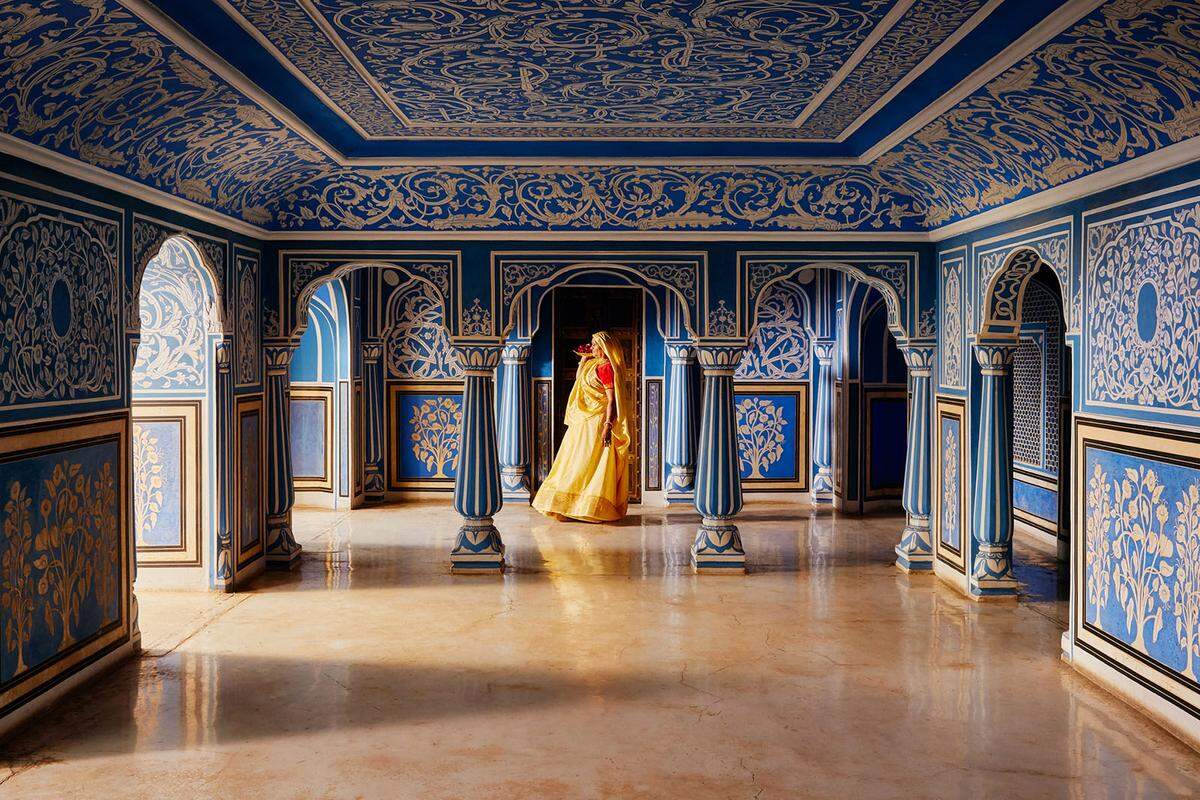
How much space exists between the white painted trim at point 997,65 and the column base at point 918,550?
3135 mm

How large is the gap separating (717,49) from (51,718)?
463cm

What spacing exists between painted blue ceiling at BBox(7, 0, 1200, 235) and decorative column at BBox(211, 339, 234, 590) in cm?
112

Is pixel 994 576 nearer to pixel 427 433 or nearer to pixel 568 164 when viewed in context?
pixel 568 164

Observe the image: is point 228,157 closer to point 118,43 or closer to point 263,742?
point 118,43

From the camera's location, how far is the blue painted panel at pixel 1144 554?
4828mm

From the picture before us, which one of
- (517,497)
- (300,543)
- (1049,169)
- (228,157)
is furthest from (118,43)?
(517,497)

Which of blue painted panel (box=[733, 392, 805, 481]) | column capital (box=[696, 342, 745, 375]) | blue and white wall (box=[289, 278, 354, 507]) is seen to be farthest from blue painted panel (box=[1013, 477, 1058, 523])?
blue and white wall (box=[289, 278, 354, 507])

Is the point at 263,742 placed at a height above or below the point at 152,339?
below

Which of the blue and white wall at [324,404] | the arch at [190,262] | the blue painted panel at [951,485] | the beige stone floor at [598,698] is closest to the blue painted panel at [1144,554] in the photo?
the beige stone floor at [598,698]

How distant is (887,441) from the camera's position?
1127cm

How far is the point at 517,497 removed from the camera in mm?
11758

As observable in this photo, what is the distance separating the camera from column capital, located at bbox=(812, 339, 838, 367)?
456 inches

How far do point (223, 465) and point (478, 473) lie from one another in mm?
1963

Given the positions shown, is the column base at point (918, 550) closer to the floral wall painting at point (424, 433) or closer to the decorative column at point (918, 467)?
the decorative column at point (918, 467)
